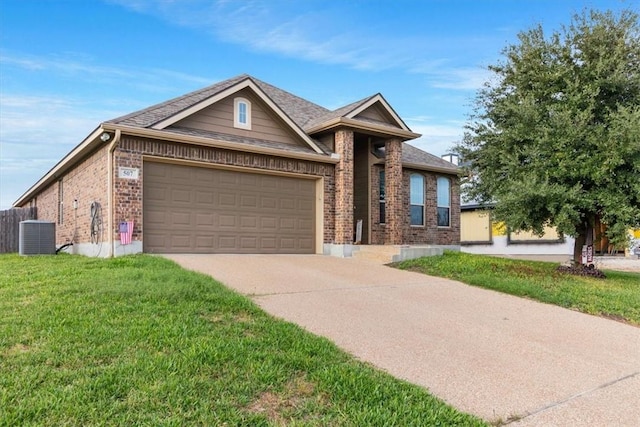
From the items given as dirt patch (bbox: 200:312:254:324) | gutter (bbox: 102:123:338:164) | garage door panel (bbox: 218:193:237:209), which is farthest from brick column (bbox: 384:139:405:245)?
dirt patch (bbox: 200:312:254:324)

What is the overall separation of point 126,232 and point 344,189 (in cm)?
592

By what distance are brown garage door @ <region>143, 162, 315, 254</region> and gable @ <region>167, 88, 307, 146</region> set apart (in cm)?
110

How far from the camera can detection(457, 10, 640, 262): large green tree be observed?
A: 9.38 metres

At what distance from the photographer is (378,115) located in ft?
47.1

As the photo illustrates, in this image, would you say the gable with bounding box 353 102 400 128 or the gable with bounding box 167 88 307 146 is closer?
the gable with bounding box 167 88 307 146

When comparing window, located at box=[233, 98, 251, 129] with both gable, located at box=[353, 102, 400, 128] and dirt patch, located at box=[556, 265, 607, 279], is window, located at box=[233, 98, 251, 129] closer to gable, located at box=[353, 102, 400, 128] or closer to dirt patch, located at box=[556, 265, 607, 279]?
gable, located at box=[353, 102, 400, 128]

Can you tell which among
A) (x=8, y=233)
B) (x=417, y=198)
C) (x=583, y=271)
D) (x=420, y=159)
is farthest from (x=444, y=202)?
(x=8, y=233)

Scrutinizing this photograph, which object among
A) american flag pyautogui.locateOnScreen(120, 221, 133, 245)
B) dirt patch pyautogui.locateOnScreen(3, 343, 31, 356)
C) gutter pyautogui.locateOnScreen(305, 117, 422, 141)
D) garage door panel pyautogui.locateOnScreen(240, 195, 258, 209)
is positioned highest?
gutter pyautogui.locateOnScreen(305, 117, 422, 141)

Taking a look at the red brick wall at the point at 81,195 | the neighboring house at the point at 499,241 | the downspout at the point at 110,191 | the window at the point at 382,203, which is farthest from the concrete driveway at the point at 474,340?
the neighboring house at the point at 499,241

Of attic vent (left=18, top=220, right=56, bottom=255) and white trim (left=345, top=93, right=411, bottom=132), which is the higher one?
white trim (left=345, top=93, right=411, bottom=132)

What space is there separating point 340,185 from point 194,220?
428 centimetres

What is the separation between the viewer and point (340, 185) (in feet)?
43.8

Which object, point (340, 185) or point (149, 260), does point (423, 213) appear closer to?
point (340, 185)

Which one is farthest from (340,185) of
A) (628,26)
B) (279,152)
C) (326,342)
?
(326,342)
